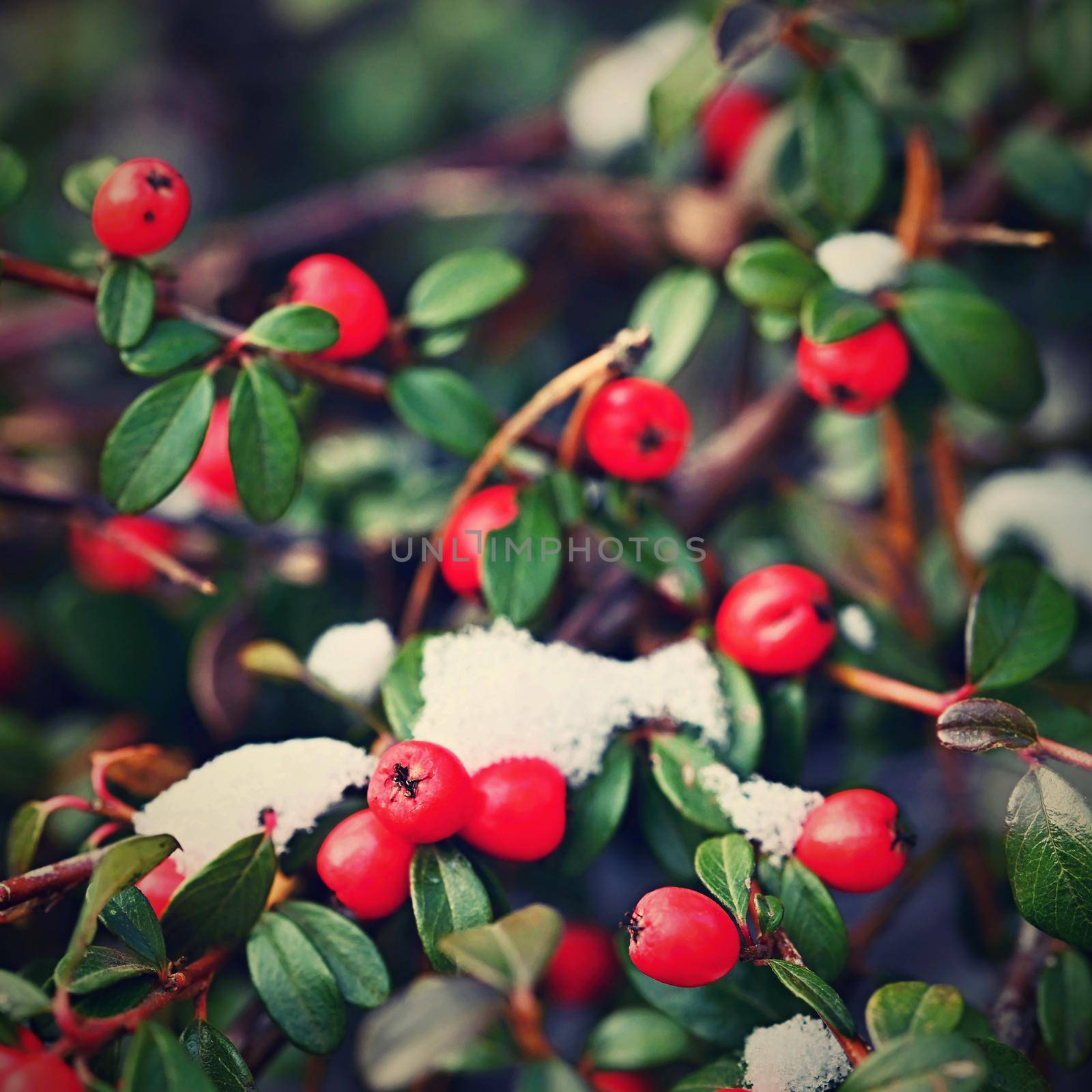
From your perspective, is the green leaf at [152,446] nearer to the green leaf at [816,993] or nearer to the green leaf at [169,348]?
the green leaf at [169,348]

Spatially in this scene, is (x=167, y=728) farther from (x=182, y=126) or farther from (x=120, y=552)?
(x=182, y=126)

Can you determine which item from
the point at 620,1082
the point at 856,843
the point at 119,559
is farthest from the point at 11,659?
the point at 856,843

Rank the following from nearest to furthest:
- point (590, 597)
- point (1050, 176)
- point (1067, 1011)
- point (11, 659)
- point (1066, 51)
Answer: point (1067, 1011) → point (590, 597) → point (1050, 176) → point (1066, 51) → point (11, 659)

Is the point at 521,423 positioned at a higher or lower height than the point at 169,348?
lower

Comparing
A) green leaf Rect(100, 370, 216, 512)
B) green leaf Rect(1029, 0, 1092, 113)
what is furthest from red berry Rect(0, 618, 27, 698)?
green leaf Rect(1029, 0, 1092, 113)

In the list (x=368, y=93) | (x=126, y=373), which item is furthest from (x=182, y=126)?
(x=126, y=373)

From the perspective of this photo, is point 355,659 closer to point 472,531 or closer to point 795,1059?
point 472,531

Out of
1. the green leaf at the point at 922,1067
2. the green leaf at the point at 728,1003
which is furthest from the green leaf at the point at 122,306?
the green leaf at the point at 922,1067

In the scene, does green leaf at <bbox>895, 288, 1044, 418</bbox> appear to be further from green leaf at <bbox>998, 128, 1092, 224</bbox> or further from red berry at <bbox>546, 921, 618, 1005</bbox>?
red berry at <bbox>546, 921, 618, 1005</bbox>
